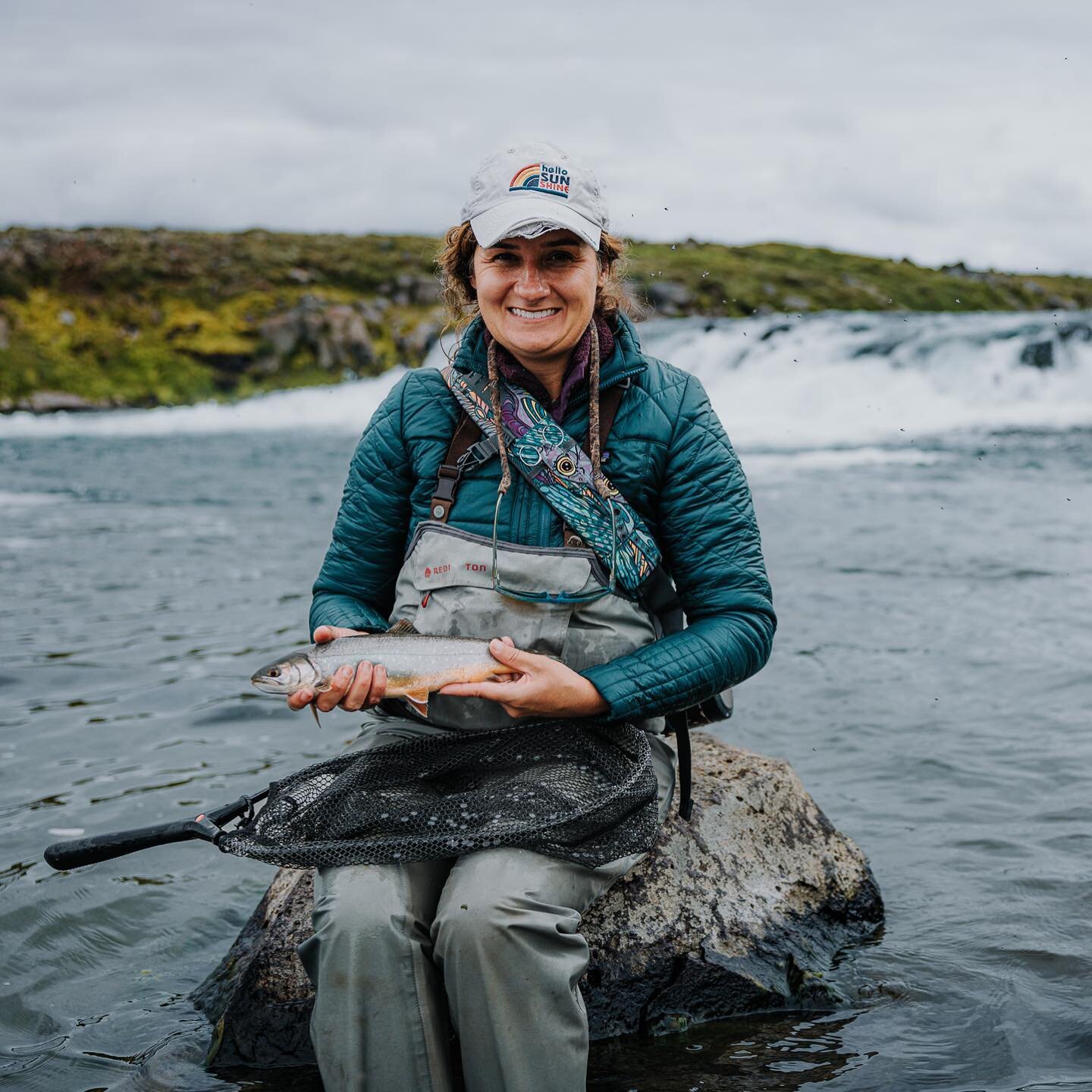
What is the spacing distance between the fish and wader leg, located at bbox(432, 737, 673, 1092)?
1.69 ft

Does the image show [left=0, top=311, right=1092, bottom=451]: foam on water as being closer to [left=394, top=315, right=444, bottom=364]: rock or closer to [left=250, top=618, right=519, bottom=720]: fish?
[left=394, top=315, right=444, bottom=364]: rock

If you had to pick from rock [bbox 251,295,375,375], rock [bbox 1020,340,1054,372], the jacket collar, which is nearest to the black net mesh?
the jacket collar

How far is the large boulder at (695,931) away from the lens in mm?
3922

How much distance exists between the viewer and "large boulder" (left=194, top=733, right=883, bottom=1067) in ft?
12.9

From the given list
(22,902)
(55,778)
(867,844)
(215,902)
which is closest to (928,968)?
(867,844)

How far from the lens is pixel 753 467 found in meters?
22.3

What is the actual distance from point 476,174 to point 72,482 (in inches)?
754

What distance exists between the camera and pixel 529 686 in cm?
323

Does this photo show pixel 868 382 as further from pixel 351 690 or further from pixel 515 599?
pixel 351 690

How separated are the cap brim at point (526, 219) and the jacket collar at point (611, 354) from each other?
13.2 inches

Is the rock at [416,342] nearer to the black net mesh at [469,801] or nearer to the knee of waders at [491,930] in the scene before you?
the black net mesh at [469,801]

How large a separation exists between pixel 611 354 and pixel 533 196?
1.74 feet

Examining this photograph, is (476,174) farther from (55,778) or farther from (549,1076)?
(55,778)

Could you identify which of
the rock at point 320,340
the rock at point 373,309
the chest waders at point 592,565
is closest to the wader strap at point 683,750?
the chest waders at point 592,565
